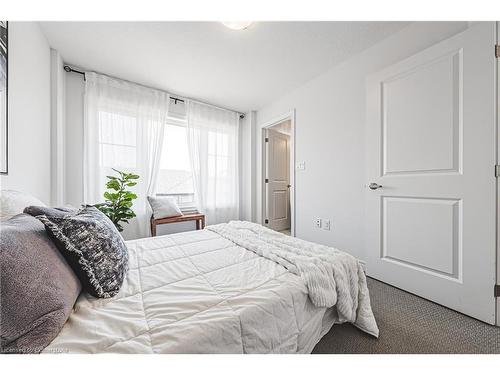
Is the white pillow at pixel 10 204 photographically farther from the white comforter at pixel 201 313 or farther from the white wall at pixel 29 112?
the white comforter at pixel 201 313

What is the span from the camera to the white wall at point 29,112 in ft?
4.58

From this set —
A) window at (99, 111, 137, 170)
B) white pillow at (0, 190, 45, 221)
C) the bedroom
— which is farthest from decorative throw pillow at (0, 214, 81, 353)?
window at (99, 111, 137, 170)

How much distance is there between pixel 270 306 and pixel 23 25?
8.44 feet

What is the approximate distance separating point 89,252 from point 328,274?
1.10 meters

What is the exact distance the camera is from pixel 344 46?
2.10 metres

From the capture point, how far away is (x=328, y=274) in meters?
1.04

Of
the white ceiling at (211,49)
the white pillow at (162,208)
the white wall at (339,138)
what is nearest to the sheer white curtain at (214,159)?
the white pillow at (162,208)

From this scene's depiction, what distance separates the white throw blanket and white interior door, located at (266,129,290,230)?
2526mm

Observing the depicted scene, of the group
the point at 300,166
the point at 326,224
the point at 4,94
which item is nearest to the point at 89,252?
the point at 4,94

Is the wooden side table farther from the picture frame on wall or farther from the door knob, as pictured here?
the door knob

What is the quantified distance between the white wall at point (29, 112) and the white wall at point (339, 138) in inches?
112

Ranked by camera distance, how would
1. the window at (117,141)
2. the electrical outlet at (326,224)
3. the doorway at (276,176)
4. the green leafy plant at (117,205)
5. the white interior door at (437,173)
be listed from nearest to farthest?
the white interior door at (437,173) < the green leafy plant at (117,205) < the electrical outlet at (326,224) < the window at (117,141) < the doorway at (276,176)

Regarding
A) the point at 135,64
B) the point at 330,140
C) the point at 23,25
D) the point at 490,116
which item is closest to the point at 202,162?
the point at 135,64

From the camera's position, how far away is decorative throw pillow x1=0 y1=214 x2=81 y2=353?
0.53 metres
